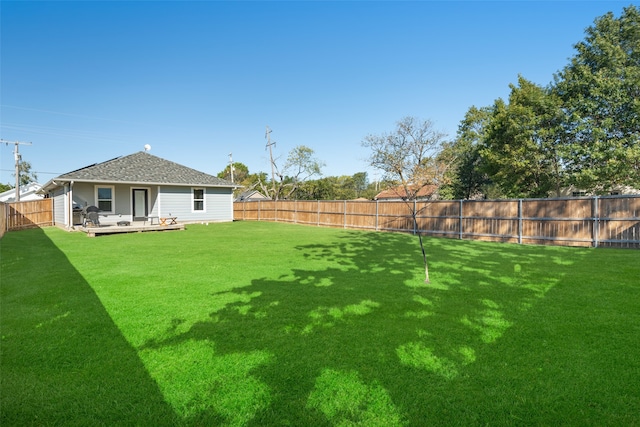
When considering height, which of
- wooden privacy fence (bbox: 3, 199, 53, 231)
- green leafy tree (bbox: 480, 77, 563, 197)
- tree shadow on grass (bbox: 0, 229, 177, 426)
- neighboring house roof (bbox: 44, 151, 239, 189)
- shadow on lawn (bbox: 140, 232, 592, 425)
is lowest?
tree shadow on grass (bbox: 0, 229, 177, 426)

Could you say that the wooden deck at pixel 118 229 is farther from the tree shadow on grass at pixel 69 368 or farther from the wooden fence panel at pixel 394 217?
the wooden fence panel at pixel 394 217

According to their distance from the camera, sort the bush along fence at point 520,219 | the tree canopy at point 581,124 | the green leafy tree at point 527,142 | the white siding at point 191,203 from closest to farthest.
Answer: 1. the bush along fence at point 520,219
2. the tree canopy at point 581,124
3. the white siding at point 191,203
4. the green leafy tree at point 527,142

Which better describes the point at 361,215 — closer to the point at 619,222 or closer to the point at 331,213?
the point at 331,213

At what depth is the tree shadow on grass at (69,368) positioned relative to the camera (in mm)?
2180

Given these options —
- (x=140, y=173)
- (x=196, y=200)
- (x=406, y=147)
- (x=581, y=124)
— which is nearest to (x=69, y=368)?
(x=140, y=173)

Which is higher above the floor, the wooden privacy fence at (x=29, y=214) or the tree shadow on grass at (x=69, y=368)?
the wooden privacy fence at (x=29, y=214)

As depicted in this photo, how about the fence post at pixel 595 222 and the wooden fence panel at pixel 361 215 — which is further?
the wooden fence panel at pixel 361 215

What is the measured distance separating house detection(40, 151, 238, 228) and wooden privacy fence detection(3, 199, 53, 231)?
19.5 inches

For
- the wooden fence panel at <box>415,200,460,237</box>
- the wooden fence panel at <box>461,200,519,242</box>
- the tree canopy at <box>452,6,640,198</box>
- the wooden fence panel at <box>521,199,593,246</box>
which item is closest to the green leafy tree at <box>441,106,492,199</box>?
the tree canopy at <box>452,6,640,198</box>

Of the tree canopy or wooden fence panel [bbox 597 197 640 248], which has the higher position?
the tree canopy

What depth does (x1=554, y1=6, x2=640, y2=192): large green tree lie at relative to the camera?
724 inches

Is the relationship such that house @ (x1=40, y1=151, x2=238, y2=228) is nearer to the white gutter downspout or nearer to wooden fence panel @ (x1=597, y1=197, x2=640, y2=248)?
the white gutter downspout

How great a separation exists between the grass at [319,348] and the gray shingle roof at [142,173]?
12.9m

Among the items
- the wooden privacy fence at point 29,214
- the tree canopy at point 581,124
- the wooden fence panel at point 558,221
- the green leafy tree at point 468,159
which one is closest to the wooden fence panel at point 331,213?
the wooden fence panel at point 558,221
